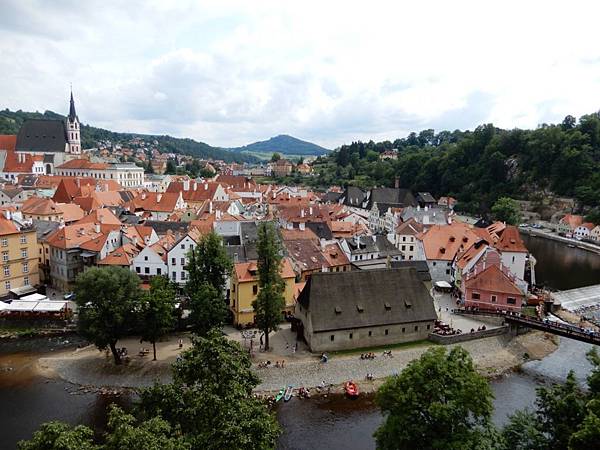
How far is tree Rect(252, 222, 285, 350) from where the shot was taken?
36.0 metres

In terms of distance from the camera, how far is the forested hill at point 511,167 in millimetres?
117812

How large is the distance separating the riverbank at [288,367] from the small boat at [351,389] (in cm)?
63

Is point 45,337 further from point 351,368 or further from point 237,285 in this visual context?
point 351,368

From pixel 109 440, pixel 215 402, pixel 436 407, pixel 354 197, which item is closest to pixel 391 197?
pixel 354 197

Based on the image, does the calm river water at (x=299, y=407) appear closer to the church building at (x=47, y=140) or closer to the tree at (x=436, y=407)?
the tree at (x=436, y=407)

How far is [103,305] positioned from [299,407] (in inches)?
616

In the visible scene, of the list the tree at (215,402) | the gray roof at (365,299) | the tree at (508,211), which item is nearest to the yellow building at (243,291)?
the gray roof at (365,299)

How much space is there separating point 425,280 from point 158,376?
90.1ft

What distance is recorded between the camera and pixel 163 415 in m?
19.3

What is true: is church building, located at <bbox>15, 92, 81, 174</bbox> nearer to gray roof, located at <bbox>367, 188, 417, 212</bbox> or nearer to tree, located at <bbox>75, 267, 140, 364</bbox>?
gray roof, located at <bbox>367, 188, 417, 212</bbox>

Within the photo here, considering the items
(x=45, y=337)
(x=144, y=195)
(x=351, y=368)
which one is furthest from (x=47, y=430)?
(x=144, y=195)

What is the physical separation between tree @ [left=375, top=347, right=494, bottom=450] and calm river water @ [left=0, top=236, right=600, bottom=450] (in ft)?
26.3

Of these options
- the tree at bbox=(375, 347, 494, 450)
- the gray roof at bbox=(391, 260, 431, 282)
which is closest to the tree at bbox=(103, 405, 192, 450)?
the tree at bbox=(375, 347, 494, 450)

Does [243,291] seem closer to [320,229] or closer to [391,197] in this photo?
[320,229]
